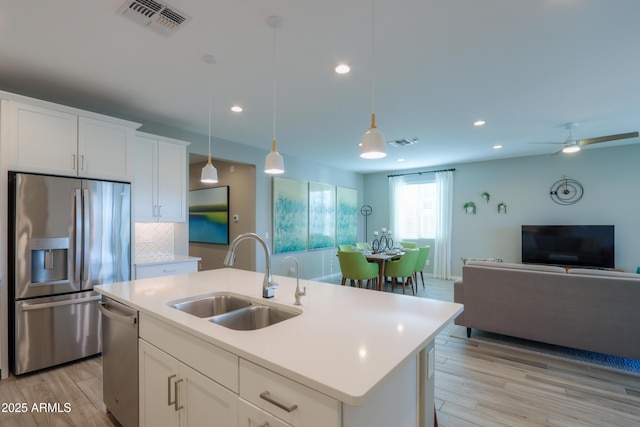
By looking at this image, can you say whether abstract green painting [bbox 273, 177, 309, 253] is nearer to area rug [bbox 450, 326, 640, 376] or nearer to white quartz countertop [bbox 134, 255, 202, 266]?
white quartz countertop [bbox 134, 255, 202, 266]

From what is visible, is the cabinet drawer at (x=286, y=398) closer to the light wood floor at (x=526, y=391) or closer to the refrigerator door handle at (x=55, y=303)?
the light wood floor at (x=526, y=391)

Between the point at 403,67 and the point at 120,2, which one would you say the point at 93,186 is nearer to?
the point at 120,2

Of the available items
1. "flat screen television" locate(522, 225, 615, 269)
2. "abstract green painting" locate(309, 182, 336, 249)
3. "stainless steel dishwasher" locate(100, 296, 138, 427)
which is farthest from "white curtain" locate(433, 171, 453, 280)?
"stainless steel dishwasher" locate(100, 296, 138, 427)

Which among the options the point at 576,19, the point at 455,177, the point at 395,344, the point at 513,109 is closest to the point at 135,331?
the point at 395,344

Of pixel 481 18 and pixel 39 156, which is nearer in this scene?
pixel 481 18

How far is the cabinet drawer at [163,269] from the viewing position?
3329 millimetres

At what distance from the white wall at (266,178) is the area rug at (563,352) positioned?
253cm

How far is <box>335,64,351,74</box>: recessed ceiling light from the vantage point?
2490 millimetres

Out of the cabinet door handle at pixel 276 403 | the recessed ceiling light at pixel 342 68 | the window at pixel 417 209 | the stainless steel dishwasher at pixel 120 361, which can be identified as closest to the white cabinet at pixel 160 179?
the stainless steel dishwasher at pixel 120 361

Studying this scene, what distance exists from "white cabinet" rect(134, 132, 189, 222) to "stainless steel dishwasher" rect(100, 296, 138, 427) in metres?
1.76

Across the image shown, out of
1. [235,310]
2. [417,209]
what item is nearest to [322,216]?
[417,209]

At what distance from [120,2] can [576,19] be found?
111 inches

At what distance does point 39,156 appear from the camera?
2652 millimetres

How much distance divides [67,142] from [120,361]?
2.12 meters
